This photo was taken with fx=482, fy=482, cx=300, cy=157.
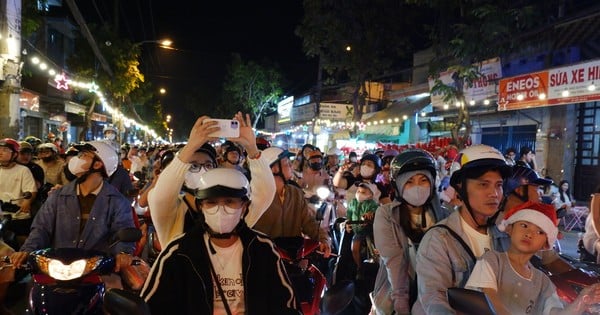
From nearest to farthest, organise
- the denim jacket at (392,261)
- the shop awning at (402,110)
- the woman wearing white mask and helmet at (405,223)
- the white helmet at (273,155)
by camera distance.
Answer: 1. the denim jacket at (392,261)
2. the woman wearing white mask and helmet at (405,223)
3. the white helmet at (273,155)
4. the shop awning at (402,110)

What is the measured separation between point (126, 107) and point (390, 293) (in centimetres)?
4140

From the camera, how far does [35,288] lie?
143 inches

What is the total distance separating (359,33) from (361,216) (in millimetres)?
19881

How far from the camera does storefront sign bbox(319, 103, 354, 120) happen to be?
2939 centimetres

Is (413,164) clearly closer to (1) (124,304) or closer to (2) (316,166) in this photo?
(1) (124,304)

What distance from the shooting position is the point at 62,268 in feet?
11.6

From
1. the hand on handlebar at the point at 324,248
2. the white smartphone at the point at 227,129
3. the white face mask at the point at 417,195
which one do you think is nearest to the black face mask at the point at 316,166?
the hand on handlebar at the point at 324,248

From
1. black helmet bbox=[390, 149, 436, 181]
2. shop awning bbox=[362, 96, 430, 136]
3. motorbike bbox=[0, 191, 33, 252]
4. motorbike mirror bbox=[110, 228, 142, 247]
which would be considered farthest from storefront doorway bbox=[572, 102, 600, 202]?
motorbike bbox=[0, 191, 33, 252]

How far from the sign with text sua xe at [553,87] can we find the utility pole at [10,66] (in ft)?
43.5

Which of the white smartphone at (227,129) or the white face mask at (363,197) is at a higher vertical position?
the white smartphone at (227,129)

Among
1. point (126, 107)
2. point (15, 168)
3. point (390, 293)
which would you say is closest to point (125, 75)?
point (126, 107)

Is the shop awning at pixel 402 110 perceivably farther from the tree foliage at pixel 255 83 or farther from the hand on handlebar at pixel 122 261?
the tree foliage at pixel 255 83

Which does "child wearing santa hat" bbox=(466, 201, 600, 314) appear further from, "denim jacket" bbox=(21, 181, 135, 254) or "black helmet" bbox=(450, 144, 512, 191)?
"denim jacket" bbox=(21, 181, 135, 254)

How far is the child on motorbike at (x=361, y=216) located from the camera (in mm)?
6002
